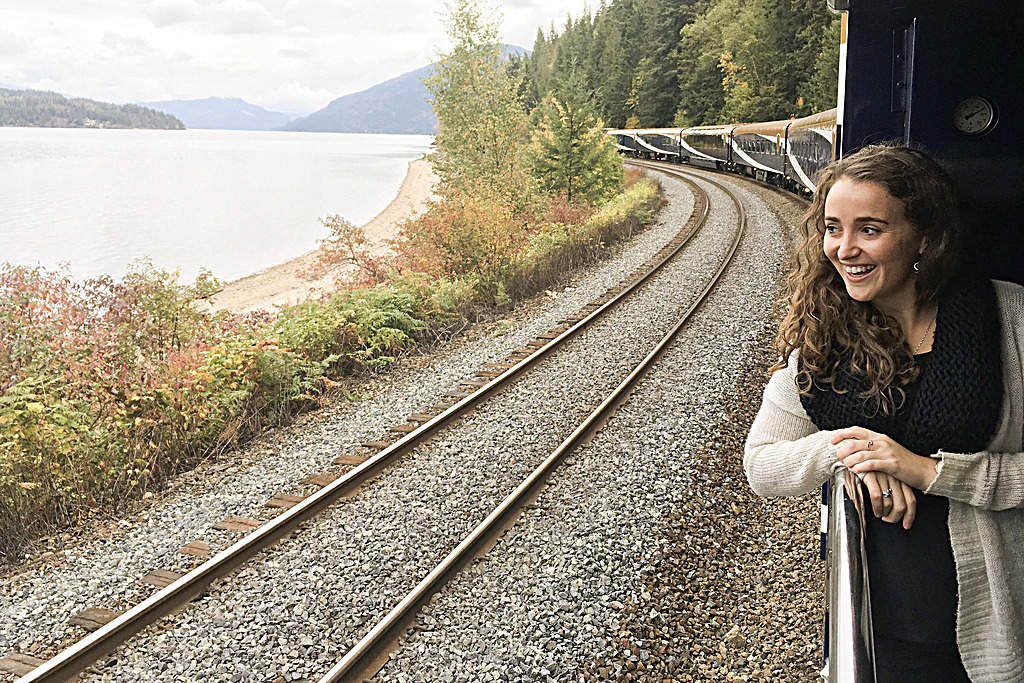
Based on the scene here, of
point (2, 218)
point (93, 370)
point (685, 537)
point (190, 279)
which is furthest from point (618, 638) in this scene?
point (2, 218)

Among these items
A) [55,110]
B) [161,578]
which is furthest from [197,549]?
[55,110]

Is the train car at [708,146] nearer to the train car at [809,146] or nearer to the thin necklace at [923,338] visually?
the train car at [809,146]

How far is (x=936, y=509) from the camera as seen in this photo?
2.02 m

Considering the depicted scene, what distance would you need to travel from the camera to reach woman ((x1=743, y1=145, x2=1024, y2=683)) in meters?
1.93

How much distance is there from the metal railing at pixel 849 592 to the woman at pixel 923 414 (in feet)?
0.21

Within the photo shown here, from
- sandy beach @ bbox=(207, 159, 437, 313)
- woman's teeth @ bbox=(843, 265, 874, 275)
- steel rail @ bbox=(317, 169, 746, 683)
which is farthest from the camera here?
sandy beach @ bbox=(207, 159, 437, 313)

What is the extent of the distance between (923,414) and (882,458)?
0.16m

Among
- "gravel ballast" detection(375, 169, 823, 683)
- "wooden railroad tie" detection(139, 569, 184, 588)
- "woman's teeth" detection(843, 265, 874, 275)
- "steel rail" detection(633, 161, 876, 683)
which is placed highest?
"woman's teeth" detection(843, 265, 874, 275)

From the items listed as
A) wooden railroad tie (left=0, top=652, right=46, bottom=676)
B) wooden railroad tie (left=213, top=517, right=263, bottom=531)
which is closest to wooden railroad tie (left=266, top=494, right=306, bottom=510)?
wooden railroad tie (left=213, top=517, right=263, bottom=531)

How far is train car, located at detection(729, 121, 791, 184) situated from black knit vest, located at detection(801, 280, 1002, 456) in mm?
21815

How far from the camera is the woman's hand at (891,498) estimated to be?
1.97 meters

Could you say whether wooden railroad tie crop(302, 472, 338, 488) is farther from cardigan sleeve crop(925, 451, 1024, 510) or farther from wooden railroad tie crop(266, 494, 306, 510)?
cardigan sleeve crop(925, 451, 1024, 510)

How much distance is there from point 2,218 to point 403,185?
2841cm

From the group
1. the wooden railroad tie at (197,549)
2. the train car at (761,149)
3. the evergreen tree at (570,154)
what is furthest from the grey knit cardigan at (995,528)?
the train car at (761,149)
